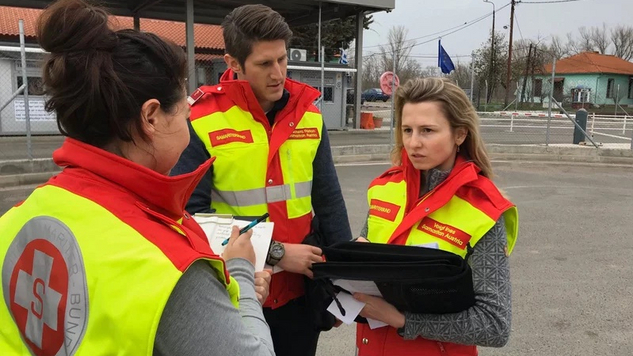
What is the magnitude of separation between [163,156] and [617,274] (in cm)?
534

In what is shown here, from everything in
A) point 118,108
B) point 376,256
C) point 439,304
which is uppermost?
point 118,108

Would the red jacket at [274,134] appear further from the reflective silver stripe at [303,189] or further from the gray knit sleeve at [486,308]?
the gray knit sleeve at [486,308]

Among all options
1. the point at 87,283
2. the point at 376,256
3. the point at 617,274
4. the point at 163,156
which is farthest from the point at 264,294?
the point at 617,274

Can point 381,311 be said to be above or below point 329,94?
below

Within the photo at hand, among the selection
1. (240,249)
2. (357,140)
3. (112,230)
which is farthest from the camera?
(357,140)

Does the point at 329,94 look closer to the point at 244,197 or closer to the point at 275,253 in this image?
the point at 244,197

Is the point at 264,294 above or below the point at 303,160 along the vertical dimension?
below

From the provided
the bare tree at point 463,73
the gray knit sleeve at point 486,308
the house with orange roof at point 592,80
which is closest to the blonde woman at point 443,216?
the gray knit sleeve at point 486,308

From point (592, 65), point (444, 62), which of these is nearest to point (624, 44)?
point (592, 65)

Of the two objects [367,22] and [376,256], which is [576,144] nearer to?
[367,22]

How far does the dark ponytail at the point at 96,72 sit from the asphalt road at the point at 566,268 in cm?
294

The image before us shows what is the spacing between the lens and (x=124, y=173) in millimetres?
1085

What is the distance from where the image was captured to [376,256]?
1.74 metres

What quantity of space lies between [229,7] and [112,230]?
69.8 ft
